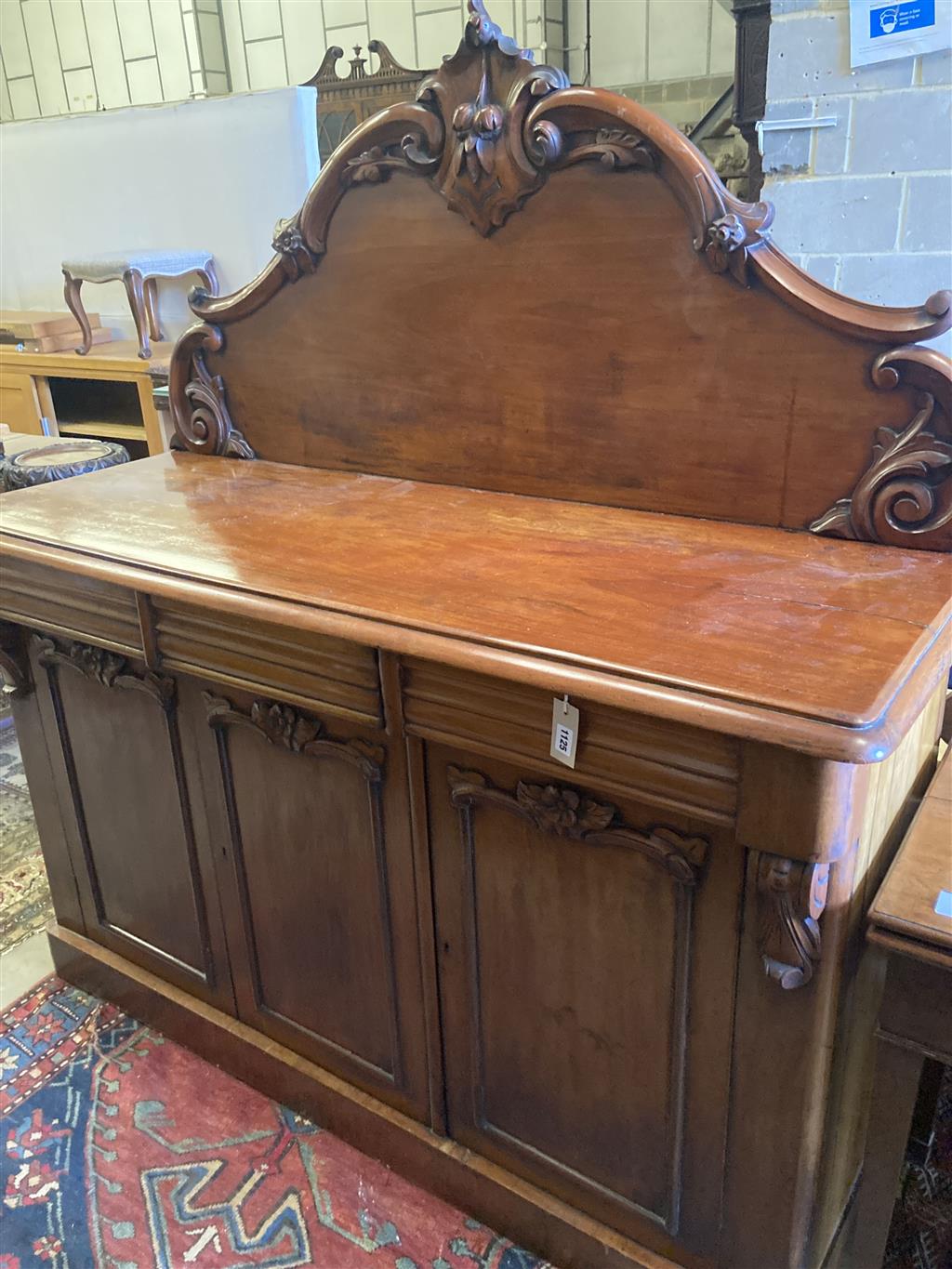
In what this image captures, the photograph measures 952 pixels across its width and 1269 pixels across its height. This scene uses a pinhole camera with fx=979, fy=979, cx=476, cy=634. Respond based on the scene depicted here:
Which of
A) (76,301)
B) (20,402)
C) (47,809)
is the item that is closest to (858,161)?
(47,809)

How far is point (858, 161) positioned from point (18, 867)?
2.67 m

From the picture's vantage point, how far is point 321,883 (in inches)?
54.8

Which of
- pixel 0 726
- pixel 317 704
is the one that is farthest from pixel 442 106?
pixel 0 726

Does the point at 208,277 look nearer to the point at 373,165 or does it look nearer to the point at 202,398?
the point at 202,398

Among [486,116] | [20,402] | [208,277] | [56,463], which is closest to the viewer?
[486,116]

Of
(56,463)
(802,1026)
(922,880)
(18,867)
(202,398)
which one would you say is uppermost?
(202,398)

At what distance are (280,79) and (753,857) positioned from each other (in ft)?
→ 23.6

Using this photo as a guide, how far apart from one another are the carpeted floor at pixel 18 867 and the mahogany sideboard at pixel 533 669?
1.87 feet

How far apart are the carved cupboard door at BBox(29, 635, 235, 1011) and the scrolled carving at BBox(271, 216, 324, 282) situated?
67 cm

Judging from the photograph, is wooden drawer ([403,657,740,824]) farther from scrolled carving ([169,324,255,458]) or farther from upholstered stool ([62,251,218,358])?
upholstered stool ([62,251,218,358])

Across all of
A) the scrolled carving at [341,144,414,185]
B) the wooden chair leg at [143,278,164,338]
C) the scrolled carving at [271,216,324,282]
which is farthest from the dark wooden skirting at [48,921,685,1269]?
the wooden chair leg at [143,278,164,338]

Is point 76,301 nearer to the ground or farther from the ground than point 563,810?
farther from the ground

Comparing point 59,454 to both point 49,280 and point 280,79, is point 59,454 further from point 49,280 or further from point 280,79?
point 280,79

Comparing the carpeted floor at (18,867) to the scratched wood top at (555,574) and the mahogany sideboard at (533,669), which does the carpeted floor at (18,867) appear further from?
the scratched wood top at (555,574)
